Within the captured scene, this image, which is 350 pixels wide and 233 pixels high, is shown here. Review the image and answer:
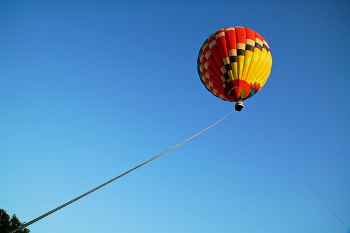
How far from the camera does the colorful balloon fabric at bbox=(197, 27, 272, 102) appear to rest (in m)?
10.2

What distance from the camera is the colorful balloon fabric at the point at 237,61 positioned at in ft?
33.6

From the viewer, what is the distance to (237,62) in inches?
403

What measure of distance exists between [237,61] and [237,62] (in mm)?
51

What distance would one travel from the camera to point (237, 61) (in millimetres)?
10242

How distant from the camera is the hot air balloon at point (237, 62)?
10.2m

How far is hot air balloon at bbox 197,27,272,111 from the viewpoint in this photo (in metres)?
10.2

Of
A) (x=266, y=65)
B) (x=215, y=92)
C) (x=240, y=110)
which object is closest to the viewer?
(x=240, y=110)

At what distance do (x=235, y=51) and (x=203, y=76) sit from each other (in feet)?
7.65

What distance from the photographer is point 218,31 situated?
11203mm

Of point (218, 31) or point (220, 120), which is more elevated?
point (218, 31)

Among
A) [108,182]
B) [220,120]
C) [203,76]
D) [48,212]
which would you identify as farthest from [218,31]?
[48,212]

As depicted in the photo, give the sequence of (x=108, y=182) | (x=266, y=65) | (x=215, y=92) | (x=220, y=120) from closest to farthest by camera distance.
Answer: (x=108, y=182), (x=220, y=120), (x=266, y=65), (x=215, y=92)

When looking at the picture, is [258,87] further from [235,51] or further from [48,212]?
[48,212]

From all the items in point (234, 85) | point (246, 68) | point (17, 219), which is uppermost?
point (246, 68)
